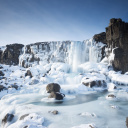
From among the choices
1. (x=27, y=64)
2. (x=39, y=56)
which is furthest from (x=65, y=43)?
(x=27, y=64)

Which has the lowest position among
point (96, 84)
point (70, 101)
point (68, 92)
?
point (68, 92)

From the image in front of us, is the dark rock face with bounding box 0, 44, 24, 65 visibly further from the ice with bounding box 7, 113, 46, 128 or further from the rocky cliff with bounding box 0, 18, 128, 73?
the ice with bounding box 7, 113, 46, 128

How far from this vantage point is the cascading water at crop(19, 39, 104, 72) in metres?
30.7

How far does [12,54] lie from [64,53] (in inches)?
921

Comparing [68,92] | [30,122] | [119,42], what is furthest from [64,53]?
[30,122]

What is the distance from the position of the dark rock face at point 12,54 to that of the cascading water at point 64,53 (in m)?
3.25

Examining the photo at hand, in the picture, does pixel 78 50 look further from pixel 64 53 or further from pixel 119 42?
pixel 119 42

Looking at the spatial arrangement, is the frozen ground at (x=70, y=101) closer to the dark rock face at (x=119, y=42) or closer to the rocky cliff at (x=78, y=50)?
the dark rock face at (x=119, y=42)

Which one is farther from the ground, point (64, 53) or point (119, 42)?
point (119, 42)

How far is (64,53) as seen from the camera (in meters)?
35.2

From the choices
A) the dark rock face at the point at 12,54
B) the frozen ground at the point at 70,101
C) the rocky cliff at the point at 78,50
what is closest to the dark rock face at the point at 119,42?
the rocky cliff at the point at 78,50

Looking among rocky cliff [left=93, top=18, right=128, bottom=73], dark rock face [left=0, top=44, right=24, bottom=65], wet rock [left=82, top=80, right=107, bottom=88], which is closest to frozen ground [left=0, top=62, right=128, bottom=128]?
wet rock [left=82, top=80, right=107, bottom=88]

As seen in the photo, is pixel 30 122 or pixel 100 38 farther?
pixel 100 38

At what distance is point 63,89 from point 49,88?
216 cm
